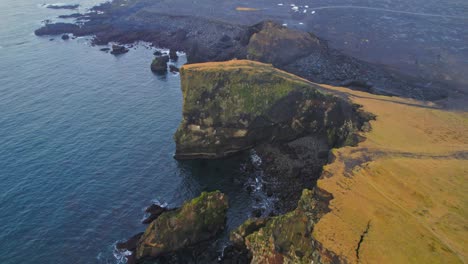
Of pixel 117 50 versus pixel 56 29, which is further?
pixel 56 29

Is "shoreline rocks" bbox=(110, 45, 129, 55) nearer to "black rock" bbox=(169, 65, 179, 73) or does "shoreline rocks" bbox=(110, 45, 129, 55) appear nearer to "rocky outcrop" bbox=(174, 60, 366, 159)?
"black rock" bbox=(169, 65, 179, 73)

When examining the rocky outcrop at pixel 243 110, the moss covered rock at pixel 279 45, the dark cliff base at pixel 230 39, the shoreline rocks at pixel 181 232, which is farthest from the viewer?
the moss covered rock at pixel 279 45

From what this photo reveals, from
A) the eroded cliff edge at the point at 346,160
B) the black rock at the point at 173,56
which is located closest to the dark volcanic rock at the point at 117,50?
the black rock at the point at 173,56

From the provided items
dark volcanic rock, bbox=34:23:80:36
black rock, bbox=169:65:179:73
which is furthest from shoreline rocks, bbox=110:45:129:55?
dark volcanic rock, bbox=34:23:80:36

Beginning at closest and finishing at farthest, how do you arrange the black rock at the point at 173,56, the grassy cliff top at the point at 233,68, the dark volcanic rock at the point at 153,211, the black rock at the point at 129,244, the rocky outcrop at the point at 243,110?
the black rock at the point at 129,244 < the dark volcanic rock at the point at 153,211 < the rocky outcrop at the point at 243,110 < the grassy cliff top at the point at 233,68 < the black rock at the point at 173,56

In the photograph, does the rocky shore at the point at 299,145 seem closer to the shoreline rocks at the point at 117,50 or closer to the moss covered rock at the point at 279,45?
the moss covered rock at the point at 279,45

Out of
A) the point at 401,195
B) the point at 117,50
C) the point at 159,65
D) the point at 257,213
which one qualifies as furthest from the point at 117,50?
the point at 401,195

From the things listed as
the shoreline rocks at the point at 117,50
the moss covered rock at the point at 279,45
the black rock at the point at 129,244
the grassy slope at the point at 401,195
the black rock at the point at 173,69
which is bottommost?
the black rock at the point at 129,244

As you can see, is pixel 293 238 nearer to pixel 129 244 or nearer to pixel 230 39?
pixel 129 244
